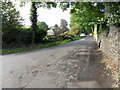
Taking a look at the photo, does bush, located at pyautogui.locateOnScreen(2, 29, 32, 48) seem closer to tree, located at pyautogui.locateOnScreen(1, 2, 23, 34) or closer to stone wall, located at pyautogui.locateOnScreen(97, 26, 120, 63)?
tree, located at pyautogui.locateOnScreen(1, 2, 23, 34)

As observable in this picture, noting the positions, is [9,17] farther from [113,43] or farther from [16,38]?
[113,43]

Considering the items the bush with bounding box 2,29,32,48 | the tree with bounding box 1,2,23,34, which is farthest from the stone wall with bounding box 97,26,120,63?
the tree with bounding box 1,2,23,34

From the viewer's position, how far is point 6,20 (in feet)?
32.6

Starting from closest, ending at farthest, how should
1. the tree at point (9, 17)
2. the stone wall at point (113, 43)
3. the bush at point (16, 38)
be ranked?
the stone wall at point (113, 43), the tree at point (9, 17), the bush at point (16, 38)

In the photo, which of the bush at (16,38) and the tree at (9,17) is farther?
the bush at (16,38)

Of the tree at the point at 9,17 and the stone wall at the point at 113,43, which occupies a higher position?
Answer: the tree at the point at 9,17

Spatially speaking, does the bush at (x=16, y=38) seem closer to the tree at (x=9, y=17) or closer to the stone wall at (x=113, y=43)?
the tree at (x=9, y=17)

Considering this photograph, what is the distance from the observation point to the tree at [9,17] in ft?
32.0

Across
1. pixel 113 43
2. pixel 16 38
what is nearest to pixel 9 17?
pixel 16 38

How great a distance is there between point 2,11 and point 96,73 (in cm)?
1074

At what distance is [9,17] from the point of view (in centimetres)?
1023

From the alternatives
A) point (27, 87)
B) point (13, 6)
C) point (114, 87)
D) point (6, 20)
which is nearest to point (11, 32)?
point (6, 20)

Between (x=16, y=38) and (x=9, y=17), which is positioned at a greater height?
(x=9, y=17)

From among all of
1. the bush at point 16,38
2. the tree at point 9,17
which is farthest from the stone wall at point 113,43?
the tree at point 9,17
